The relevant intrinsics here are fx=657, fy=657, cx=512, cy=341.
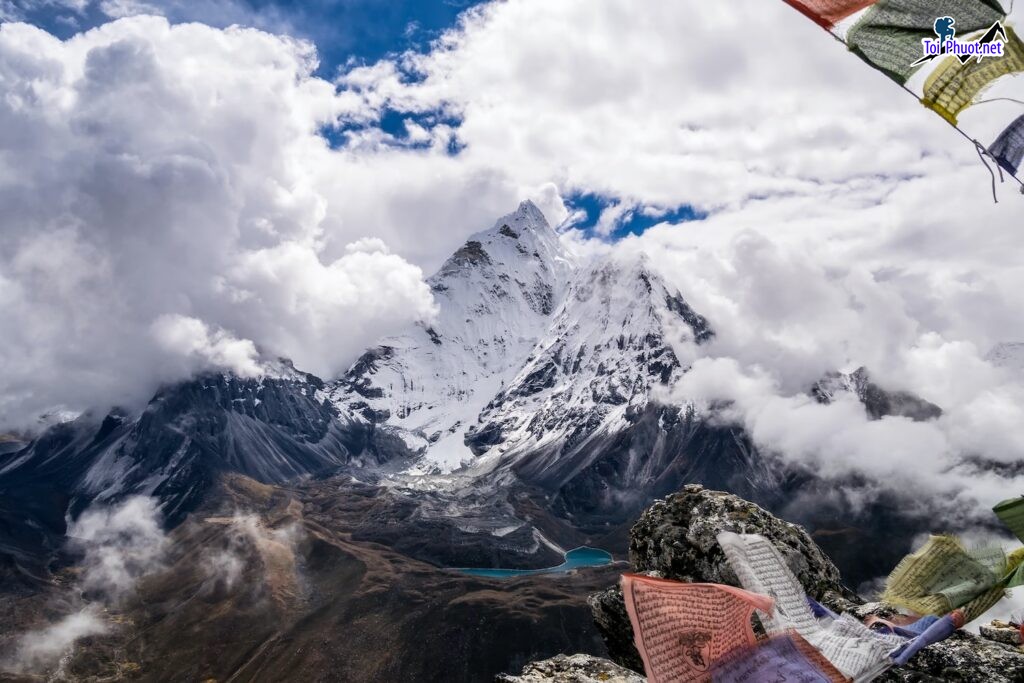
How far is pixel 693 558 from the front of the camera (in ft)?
27.8

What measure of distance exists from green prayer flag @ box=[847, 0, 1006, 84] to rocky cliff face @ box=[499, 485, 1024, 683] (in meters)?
5.49

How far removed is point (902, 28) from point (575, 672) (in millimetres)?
7635

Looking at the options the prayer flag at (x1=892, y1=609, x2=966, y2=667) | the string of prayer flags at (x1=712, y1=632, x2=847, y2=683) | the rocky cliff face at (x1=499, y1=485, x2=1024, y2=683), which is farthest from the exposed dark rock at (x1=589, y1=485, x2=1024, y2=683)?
the string of prayer flags at (x1=712, y1=632, x2=847, y2=683)

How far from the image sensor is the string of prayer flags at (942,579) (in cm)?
584

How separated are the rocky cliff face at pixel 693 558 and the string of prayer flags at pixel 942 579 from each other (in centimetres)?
74

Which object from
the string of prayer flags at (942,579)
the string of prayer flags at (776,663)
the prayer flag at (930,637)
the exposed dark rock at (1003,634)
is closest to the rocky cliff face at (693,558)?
the string of prayer flags at (942,579)

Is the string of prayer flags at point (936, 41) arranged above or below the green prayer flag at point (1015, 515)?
above

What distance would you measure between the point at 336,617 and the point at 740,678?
154 m

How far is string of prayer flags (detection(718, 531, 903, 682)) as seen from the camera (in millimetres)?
5059

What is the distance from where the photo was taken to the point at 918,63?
261 inches

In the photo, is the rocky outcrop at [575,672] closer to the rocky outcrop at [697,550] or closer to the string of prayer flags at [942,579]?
the rocky outcrop at [697,550]
